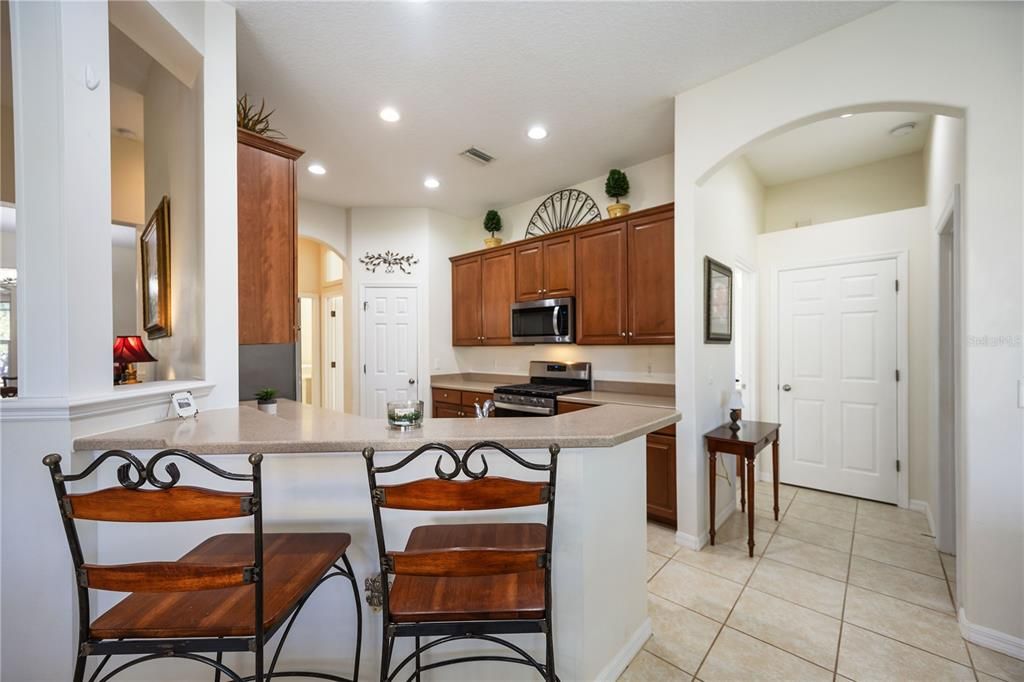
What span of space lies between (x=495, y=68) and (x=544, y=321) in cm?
225

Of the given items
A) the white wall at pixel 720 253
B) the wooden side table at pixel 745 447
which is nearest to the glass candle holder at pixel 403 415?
the white wall at pixel 720 253

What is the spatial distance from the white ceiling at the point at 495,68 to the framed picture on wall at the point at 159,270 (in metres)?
1.00

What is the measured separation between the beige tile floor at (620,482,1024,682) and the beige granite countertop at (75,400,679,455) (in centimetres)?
104

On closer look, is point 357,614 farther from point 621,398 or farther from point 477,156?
point 477,156

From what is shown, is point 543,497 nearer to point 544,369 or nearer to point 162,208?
point 162,208

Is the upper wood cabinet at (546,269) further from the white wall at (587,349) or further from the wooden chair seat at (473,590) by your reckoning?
the wooden chair seat at (473,590)

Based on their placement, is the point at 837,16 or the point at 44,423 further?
the point at 837,16

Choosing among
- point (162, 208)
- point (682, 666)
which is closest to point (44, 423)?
point (162, 208)

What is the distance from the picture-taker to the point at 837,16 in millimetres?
2127

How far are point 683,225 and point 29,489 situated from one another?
3.31 metres

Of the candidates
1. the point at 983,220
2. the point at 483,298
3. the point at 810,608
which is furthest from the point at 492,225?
the point at 810,608

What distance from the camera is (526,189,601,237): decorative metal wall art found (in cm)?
433

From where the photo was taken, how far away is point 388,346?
505 cm

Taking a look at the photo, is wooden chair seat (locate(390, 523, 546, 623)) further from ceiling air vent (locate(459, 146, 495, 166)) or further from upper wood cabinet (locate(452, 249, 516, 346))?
upper wood cabinet (locate(452, 249, 516, 346))
